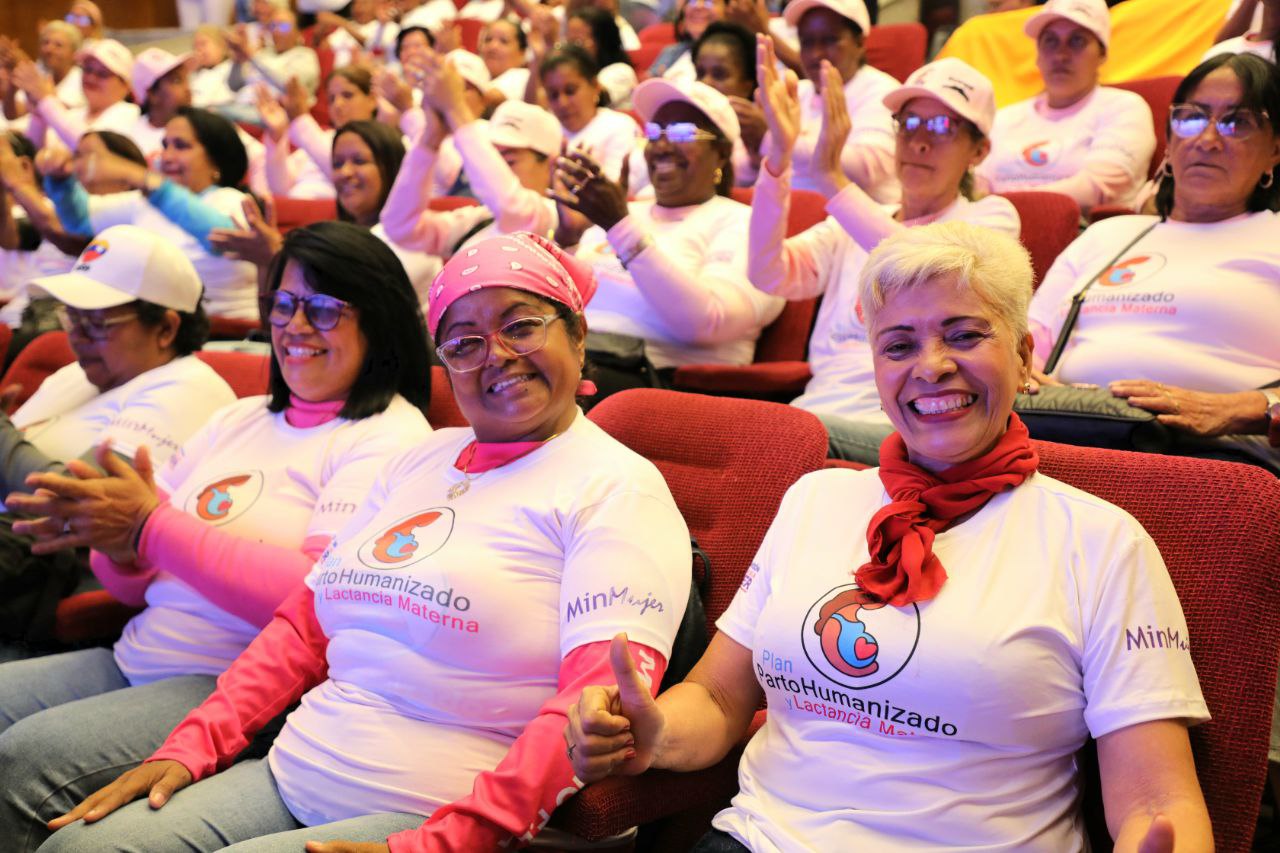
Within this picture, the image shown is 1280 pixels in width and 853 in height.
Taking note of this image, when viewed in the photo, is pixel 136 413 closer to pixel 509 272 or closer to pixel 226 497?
pixel 226 497

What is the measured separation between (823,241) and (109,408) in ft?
5.67

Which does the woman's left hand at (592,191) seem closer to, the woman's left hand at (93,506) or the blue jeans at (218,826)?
the woman's left hand at (93,506)

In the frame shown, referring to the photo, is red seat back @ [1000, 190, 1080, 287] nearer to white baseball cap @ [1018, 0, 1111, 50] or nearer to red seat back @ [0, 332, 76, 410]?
white baseball cap @ [1018, 0, 1111, 50]

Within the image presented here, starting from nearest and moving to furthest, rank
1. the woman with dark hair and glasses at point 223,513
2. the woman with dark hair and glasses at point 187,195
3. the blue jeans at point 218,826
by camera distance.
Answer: the blue jeans at point 218,826
the woman with dark hair and glasses at point 223,513
the woman with dark hair and glasses at point 187,195

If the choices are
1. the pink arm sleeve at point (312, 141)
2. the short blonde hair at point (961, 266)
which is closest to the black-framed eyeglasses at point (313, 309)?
the short blonde hair at point (961, 266)

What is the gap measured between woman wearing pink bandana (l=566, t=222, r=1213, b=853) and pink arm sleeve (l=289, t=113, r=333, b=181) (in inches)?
165

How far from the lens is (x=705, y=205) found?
326 cm

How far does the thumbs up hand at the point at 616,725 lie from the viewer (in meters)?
1.31

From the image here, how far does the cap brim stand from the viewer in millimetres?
2602

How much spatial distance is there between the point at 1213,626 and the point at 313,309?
1593 mm

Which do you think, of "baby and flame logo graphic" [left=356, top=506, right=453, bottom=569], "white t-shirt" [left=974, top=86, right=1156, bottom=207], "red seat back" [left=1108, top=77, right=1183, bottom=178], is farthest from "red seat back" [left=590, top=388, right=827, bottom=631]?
"red seat back" [left=1108, top=77, right=1183, bottom=178]

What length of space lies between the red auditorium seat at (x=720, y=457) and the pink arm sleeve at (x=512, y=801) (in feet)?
0.85

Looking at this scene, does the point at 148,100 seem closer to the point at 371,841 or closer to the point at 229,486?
the point at 229,486

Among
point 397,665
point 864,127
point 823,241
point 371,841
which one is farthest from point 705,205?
point 371,841
